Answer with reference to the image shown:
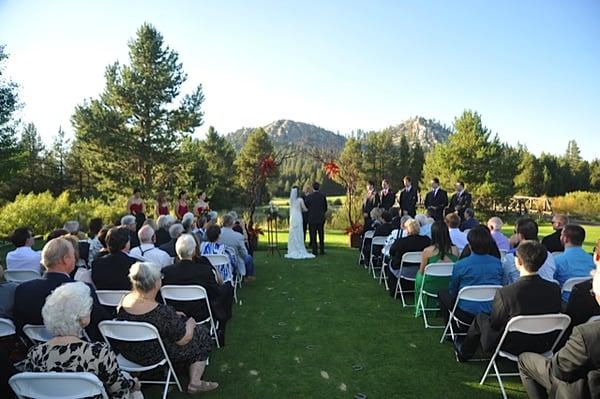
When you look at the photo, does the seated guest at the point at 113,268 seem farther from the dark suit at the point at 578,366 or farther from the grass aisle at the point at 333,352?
the dark suit at the point at 578,366

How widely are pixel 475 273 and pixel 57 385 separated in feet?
12.2

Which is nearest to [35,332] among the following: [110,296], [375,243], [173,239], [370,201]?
[110,296]

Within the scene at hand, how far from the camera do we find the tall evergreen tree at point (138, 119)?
23984 mm

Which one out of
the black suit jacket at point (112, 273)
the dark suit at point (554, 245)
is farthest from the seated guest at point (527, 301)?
the black suit jacket at point (112, 273)

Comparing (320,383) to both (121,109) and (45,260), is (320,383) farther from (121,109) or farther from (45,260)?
(121,109)

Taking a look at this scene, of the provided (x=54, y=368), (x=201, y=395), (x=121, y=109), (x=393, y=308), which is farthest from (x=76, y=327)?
(x=121, y=109)

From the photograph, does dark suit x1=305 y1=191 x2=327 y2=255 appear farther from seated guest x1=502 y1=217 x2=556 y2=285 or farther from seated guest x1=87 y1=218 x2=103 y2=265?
seated guest x1=502 y1=217 x2=556 y2=285

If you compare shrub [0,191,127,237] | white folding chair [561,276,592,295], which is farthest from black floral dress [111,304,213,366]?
shrub [0,191,127,237]

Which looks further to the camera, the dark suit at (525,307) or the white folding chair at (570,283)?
the white folding chair at (570,283)

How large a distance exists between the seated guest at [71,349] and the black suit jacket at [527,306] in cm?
283

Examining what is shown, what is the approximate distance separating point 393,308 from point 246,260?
8.94ft

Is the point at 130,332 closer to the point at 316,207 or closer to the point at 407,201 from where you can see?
the point at 316,207

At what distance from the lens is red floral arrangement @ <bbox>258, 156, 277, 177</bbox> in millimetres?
10633

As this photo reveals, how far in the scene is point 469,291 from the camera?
13.2 feet
